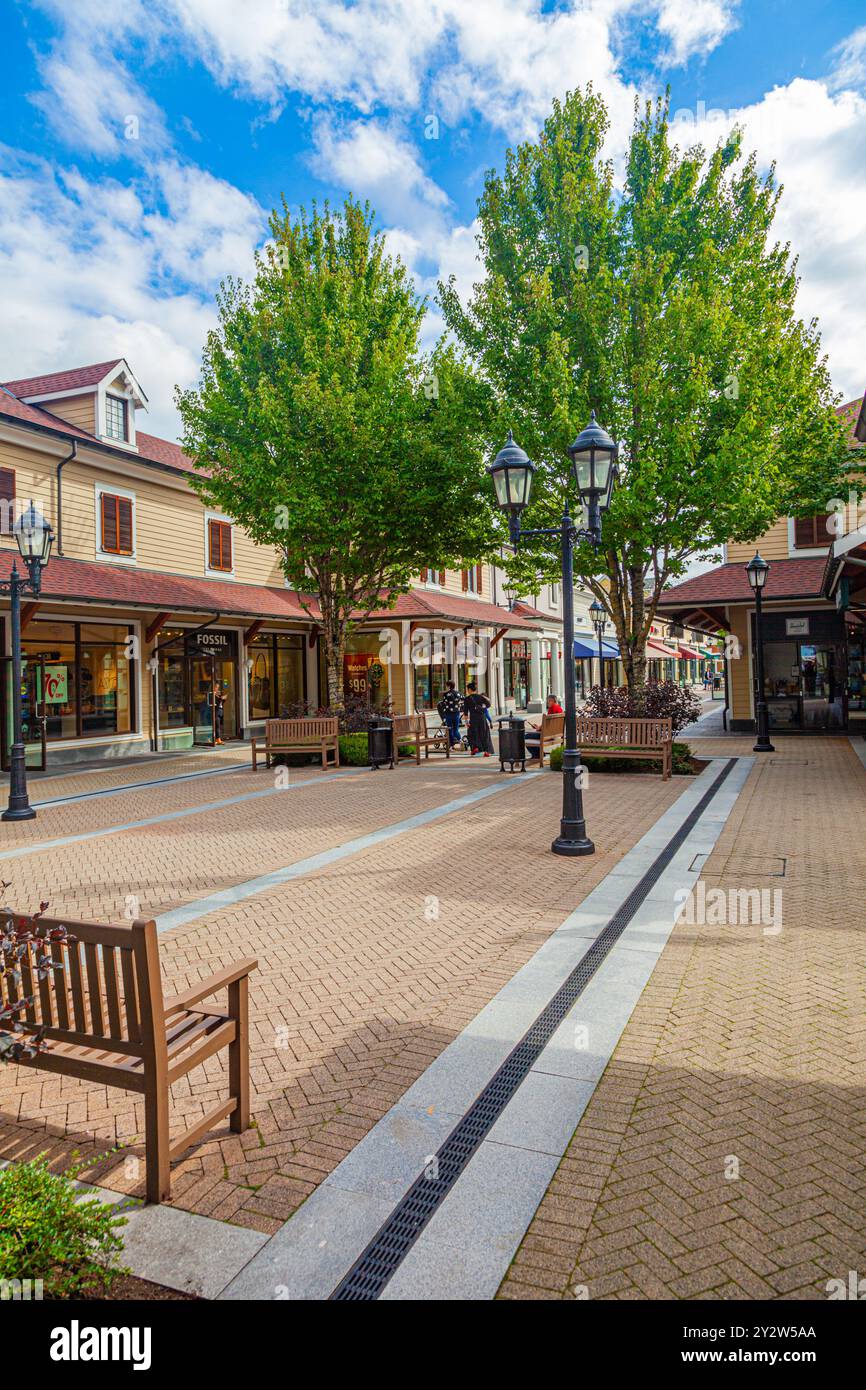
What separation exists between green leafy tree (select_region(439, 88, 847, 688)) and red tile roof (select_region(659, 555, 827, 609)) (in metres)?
5.31

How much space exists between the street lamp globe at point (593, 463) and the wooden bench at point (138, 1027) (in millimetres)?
6796

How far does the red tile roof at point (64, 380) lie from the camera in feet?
64.8

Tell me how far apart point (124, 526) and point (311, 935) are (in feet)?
56.0

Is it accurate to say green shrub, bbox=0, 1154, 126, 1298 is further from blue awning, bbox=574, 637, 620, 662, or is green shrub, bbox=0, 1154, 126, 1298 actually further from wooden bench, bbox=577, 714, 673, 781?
blue awning, bbox=574, 637, 620, 662

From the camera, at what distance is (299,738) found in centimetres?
1770

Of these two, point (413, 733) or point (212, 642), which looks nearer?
point (413, 733)

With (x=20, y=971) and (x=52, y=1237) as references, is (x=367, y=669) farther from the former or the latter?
(x=52, y=1237)

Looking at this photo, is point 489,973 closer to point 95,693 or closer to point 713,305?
point 713,305

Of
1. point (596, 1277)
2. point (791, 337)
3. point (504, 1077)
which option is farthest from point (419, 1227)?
point (791, 337)

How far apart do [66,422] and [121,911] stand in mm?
17136

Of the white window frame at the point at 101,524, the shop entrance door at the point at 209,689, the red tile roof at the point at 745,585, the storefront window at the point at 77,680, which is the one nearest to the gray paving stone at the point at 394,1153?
the storefront window at the point at 77,680

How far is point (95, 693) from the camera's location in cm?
1962

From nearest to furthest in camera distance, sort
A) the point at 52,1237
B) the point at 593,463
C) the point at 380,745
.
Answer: the point at 52,1237
the point at 593,463
the point at 380,745

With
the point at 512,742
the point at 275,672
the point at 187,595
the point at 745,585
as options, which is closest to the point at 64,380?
the point at 187,595
